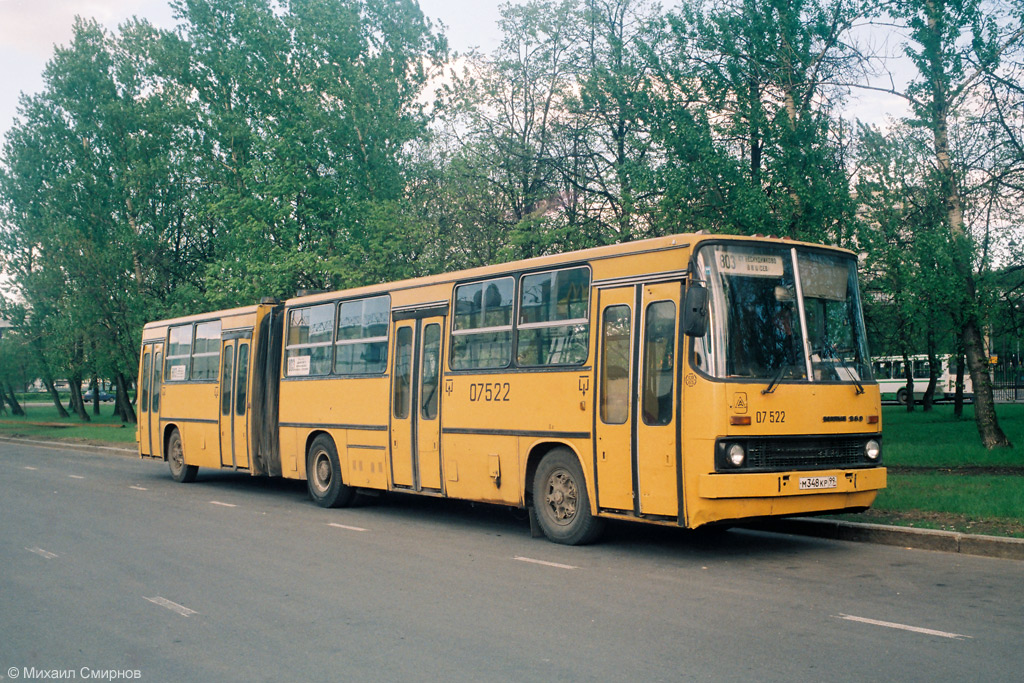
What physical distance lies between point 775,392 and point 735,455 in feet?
2.41

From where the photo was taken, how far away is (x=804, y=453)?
942cm

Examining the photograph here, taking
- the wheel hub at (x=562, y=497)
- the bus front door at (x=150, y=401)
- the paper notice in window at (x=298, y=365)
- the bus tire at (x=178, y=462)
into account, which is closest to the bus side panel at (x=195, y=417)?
the bus tire at (x=178, y=462)

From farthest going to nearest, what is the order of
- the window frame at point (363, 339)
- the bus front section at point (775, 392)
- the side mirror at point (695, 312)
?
the window frame at point (363, 339), the bus front section at point (775, 392), the side mirror at point (695, 312)

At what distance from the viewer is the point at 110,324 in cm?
3997

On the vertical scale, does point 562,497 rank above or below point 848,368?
below

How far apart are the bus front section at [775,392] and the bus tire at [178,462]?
→ 43.7 ft

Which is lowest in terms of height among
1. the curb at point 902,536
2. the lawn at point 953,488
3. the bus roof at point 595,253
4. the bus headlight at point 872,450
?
the curb at point 902,536

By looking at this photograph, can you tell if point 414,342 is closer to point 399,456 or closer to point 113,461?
point 399,456

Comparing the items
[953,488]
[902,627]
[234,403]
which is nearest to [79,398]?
[234,403]

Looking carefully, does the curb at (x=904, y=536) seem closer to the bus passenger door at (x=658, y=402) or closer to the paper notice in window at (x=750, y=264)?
the bus passenger door at (x=658, y=402)

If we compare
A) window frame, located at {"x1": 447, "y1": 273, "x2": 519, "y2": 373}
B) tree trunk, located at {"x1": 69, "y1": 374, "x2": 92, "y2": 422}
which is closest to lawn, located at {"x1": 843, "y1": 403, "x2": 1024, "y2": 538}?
window frame, located at {"x1": 447, "y1": 273, "x2": 519, "y2": 373}

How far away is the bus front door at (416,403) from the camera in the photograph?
12.7 m

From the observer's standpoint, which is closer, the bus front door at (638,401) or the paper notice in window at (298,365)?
the bus front door at (638,401)

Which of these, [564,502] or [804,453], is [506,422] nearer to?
[564,502]
